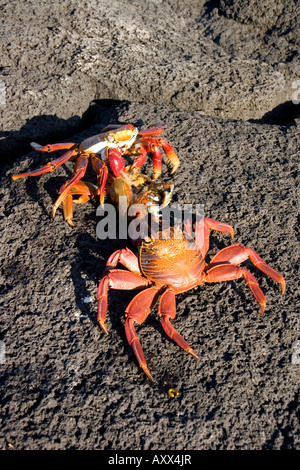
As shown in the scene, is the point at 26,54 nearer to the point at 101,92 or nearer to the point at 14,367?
the point at 101,92

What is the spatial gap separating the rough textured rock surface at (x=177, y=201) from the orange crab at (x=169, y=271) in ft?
0.50

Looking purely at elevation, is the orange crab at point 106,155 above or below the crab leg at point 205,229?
above

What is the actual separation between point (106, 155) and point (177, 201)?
2.47 feet

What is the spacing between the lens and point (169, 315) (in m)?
2.94

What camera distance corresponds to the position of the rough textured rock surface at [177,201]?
2.64 metres

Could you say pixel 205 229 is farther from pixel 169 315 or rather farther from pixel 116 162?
pixel 116 162

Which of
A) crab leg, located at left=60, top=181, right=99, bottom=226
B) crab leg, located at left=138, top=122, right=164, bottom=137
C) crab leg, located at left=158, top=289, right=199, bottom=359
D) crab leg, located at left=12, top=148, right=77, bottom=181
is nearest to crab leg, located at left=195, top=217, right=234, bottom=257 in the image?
crab leg, located at left=158, top=289, right=199, bottom=359

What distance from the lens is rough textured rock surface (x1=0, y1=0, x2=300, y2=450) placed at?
8.66 ft

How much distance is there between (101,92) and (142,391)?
12.0ft

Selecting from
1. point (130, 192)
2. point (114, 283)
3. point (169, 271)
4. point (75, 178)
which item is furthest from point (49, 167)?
point (169, 271)

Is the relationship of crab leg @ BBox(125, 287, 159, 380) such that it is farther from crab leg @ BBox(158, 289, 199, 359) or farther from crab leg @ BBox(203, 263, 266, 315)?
crab leg @ BBox(203, 263, 266, 315)

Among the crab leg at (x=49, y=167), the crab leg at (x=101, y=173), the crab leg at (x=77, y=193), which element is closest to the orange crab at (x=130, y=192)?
the crab leg at (x=77, y=193)

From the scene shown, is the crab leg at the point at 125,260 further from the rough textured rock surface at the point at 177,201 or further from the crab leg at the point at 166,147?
the crab leg at the point at 166,147

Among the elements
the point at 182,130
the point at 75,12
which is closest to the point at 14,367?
the point at 182,130
